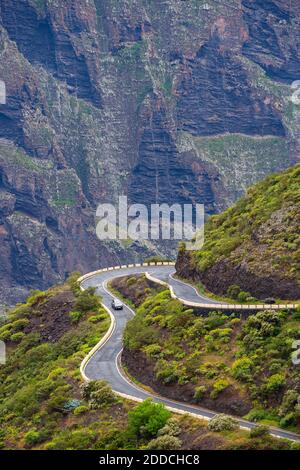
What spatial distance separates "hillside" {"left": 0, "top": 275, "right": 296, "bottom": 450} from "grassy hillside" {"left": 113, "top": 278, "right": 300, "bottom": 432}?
3770 mm

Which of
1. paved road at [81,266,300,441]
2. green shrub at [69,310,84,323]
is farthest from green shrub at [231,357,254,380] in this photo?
green shrub at [69,310,84,323]

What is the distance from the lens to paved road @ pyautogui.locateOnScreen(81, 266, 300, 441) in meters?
74.4

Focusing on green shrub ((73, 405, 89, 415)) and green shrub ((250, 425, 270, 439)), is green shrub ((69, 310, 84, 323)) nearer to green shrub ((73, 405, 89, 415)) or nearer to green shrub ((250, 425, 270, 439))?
green shrub ((73, 405, 89, 415))

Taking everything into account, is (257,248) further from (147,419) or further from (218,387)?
(147,419)

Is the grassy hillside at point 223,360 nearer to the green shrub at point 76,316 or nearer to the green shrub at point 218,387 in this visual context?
the green shrub at point 218,387

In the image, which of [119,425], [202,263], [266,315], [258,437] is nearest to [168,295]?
[202,263]

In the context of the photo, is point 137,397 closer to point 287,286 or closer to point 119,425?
point 119,425

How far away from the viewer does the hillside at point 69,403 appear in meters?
68.8

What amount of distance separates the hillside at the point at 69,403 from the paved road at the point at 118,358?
141 cm

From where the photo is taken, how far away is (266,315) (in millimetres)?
79938

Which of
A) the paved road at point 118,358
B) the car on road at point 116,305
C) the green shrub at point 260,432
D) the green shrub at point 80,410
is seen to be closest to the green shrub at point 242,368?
the paved road at point 118,358

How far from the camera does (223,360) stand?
3093 inches

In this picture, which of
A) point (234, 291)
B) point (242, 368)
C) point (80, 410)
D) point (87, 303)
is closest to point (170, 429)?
point (242, 368)
